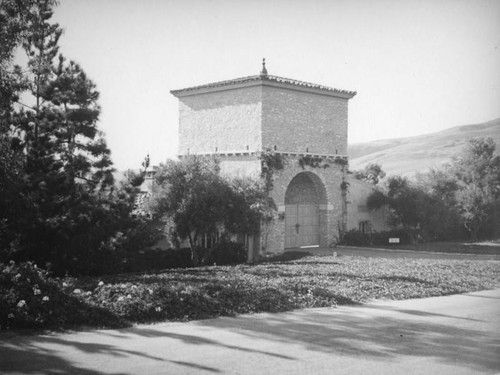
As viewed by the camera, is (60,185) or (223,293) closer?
(223,293)

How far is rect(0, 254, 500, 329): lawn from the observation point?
9.49 metres

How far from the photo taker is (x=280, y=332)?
9.45 m

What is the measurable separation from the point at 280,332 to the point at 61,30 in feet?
57.9

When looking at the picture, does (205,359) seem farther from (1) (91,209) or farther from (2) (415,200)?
(2) (415,200)

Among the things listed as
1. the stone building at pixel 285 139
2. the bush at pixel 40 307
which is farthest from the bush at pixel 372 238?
the bush at pixel 40 307

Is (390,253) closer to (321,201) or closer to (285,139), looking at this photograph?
(321,201)


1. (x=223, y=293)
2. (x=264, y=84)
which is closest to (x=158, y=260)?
(x=264, y=84)

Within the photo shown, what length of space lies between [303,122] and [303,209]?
4.94 metres

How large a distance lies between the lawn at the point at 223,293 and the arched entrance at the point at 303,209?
397 inches

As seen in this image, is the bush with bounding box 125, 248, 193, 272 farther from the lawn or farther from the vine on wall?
the lawn

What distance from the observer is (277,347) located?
8484 mm

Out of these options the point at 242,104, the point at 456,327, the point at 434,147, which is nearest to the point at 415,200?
the point at 242,104

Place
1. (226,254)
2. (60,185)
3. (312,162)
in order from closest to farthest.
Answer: (60,185)
(226,254)
(312,162)

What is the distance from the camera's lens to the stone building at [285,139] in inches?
1024
